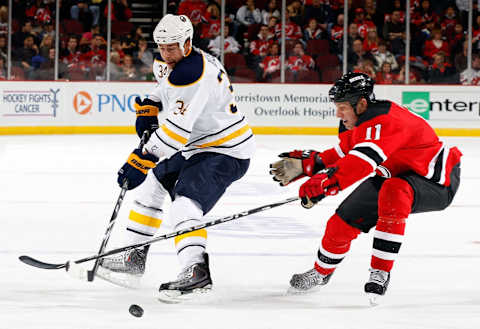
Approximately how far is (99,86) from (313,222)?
5.86 m

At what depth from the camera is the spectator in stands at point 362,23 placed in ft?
34.8

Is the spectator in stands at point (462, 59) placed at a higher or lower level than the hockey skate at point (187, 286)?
higher

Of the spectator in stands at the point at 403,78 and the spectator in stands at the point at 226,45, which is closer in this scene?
the spectator in stands at the point at 403,78

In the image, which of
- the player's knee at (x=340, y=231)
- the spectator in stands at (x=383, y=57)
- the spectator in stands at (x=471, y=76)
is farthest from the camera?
the spectator in stands at (x=383, y=57)

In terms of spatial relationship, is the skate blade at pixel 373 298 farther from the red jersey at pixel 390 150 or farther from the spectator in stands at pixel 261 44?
the spectator in stands at pixel 261 44

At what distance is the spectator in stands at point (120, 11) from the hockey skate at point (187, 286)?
816cm

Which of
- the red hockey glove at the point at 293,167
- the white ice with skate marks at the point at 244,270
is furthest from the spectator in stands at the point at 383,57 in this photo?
the red hockey glove at the point at 293,167

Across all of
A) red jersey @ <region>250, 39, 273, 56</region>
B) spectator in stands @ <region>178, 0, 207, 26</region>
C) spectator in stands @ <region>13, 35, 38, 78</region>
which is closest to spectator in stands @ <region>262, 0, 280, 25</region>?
red jersey @ <region>250, 39, 273, 56</region>

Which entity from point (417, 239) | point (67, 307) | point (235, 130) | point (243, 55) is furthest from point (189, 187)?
point (243, 55)

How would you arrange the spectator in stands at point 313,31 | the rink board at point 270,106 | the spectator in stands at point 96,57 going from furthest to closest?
1. the spectator in stands at point 313,31
2. the spectator in stands at point 96,57
3. the rink board at point 270,106

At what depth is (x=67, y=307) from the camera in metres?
2.75

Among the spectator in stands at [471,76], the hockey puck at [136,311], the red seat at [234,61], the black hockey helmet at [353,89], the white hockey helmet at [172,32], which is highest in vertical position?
the white hockey helmet at [172,32]

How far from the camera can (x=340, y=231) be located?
2.90 m

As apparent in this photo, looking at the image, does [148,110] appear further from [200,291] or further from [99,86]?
[99,86]
